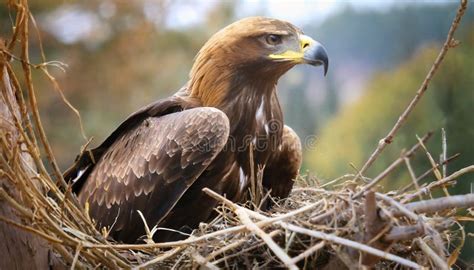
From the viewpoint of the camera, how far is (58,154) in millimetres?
6672

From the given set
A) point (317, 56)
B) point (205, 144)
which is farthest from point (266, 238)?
point (317, 56)

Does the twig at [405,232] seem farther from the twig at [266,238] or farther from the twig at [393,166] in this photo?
the twig at [266,238]

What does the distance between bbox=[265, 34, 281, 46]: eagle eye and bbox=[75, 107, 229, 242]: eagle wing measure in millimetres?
389

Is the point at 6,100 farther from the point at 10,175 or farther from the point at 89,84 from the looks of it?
the point at 89,84

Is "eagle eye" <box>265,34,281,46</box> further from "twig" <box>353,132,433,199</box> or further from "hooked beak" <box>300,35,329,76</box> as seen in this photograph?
"twig" <box>353,132,433,199</box>

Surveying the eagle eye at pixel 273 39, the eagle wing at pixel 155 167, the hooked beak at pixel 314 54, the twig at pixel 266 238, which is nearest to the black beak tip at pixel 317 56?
the hooked beak at pixel 314 54

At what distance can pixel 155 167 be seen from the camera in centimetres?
277

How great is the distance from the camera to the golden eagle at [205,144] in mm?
2729

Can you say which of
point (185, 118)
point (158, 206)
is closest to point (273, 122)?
point (185, 118)

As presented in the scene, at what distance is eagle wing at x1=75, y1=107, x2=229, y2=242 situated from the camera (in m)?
2.70

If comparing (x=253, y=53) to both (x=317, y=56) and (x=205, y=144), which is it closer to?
(x=317, y=56)

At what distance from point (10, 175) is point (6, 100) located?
0.25m

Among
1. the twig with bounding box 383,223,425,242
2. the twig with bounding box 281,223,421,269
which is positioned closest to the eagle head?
the twig with bounding box 281,223,421,269

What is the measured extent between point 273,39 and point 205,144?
58 centimetres
